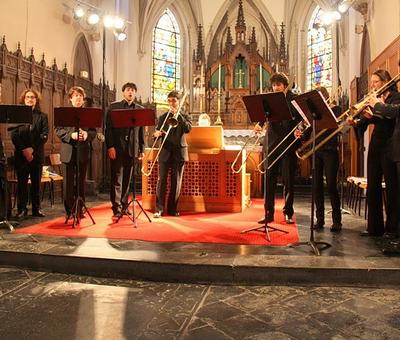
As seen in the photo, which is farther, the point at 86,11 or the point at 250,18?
the point at 250,18

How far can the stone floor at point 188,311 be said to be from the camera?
2375 millimetres

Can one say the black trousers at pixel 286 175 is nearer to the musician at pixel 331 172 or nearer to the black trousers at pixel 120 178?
the musician at pixel 331 172

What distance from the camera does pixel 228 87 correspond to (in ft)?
46.6

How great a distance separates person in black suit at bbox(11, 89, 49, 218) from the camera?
18.6 ft

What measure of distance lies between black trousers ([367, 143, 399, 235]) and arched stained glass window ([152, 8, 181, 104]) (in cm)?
1122

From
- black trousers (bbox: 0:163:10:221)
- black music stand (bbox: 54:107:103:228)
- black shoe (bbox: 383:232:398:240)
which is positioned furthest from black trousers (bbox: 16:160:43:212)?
black shoe (bbox: 383:232:398:240)

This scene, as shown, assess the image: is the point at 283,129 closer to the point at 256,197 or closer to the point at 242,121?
the point at 256,197

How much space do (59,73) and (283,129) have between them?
19.9 feet

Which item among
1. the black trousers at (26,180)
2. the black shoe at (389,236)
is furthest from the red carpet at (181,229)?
the black shoe at (389,236)

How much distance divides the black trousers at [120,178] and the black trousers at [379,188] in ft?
9.41

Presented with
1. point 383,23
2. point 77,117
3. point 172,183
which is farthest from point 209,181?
point 383,23

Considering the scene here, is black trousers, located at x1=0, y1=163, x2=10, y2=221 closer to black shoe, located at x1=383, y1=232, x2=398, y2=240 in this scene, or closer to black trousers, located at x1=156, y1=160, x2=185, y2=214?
black trousers, located at x1=156, y1=160, x2=185, y2=214

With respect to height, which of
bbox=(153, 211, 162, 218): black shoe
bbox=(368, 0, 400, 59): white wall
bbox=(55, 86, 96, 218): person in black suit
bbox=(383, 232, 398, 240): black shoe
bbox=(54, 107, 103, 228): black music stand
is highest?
bbox=(368, 0, 400, 59): white wall

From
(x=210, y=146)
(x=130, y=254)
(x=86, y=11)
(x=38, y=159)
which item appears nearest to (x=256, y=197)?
(x=210, y=146)
